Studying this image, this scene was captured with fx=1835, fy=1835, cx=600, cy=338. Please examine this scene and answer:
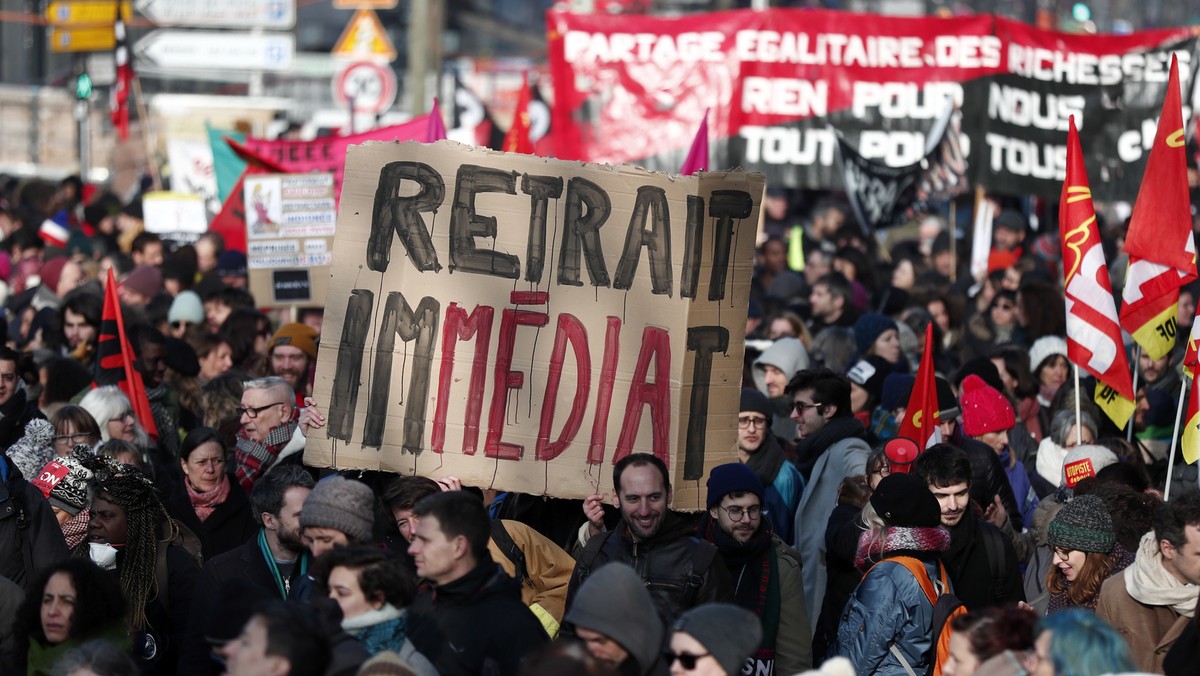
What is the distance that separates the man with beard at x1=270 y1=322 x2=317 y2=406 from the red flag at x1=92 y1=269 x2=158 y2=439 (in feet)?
2.23

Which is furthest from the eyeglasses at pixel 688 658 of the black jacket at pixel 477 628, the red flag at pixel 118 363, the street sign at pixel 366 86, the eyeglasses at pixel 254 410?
the street sign at pixel 366 86

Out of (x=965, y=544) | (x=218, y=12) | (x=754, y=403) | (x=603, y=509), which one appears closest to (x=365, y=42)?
(x=218, y=12)

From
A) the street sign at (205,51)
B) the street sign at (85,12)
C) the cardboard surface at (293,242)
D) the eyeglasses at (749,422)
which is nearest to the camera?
the eyeglasses at (749,422)

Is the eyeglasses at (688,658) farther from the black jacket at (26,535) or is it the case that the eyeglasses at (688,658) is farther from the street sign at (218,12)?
the street sign at (218,12)

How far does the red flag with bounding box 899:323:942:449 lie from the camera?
773 cm

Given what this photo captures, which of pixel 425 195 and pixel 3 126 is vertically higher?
pixel 425 195

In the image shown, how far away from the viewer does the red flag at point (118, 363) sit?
28.6 ft

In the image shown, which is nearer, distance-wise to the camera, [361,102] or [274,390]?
[274,390]

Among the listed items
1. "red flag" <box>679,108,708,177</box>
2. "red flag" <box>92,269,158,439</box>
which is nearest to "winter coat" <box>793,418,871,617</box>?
"red flag" <box>679,108,708,177</box>

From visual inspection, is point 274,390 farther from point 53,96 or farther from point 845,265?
point 53,96

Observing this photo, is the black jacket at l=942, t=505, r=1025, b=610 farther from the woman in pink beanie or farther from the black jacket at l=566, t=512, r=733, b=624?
the woman in pink beanie

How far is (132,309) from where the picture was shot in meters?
11.2

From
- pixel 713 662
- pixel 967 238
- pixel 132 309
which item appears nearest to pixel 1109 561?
pixel 713 662

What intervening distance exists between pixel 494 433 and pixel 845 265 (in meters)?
7.63
